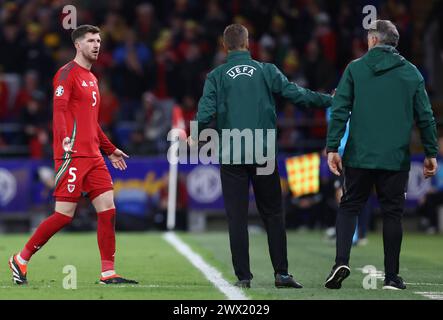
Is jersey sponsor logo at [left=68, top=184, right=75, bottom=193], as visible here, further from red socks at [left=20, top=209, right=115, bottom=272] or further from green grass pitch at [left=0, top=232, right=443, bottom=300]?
green grass pitch at [left=0, top=232, right=443, bottom=300]

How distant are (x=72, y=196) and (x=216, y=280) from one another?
156 centimetres

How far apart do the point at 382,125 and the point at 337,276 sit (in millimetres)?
1273

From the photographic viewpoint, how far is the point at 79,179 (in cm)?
989

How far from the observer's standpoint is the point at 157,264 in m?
12.7

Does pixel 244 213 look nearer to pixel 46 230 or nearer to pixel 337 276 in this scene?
pixel 337 276

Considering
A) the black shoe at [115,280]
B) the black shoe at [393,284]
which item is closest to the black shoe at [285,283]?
the black shoe at [393,284]

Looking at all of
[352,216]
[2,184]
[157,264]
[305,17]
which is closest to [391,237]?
[352,216]

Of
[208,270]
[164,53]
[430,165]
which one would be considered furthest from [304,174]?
[430,165]

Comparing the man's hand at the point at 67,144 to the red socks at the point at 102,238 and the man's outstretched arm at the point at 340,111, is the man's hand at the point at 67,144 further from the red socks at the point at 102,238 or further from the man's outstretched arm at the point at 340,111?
the man's outstretched arm at the point at 340,111

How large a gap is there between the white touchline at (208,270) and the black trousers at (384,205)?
95 cm

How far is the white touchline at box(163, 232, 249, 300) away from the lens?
916 cm

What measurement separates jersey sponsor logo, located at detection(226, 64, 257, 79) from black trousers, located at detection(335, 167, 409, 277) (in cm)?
112

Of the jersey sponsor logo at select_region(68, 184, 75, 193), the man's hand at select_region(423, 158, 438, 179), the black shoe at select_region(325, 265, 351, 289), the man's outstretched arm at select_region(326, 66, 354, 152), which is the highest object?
the man's outstretched arm at select_region(326, 66, 354, 152)

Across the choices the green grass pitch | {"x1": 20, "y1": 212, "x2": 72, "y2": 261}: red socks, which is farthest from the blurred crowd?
{"x1": 20, "y1": 212, "x2": 72, "y2": 261}: red socks
